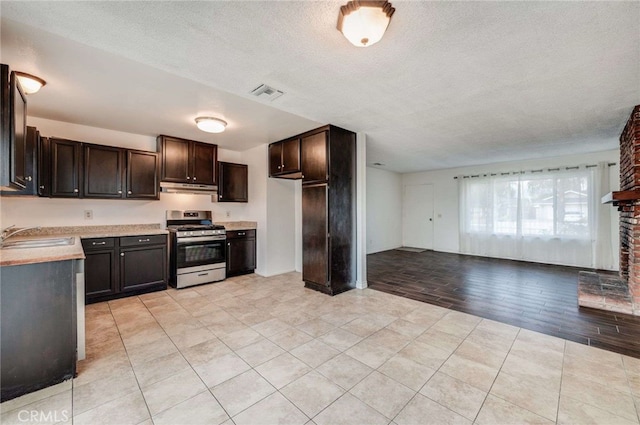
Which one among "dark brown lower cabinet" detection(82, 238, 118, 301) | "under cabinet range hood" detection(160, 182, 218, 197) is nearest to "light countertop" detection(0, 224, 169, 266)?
"dark brown lower cabinet" detection(82, 238, 118, 301)

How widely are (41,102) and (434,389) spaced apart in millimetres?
4709

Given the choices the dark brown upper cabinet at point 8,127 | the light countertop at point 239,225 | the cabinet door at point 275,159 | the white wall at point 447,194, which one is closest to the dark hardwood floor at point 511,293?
the white wall at point 447,194

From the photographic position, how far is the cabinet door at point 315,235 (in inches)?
154

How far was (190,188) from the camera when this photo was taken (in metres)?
4.53

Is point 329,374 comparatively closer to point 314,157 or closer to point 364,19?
point 364,19

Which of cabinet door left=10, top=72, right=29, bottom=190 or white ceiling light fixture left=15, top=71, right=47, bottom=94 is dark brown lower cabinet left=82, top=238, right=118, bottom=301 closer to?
cabinet door left=10, top=72, right=29, bottom=190

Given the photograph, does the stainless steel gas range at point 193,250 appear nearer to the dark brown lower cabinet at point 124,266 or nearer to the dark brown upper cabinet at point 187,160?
the dark brown lower cabinet at point 124,266

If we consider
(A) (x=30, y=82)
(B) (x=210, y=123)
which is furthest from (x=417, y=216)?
(A) (x=30, y=82)

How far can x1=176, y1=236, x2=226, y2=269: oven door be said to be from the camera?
4.11 meters

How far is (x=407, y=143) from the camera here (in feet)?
16.1

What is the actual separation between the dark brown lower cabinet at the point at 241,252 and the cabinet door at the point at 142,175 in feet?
4.44

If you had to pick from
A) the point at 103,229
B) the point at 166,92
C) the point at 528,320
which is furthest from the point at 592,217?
the point at 103,229

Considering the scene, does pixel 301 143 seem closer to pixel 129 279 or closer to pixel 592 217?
pixel 129 279

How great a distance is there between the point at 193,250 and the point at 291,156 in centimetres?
217
